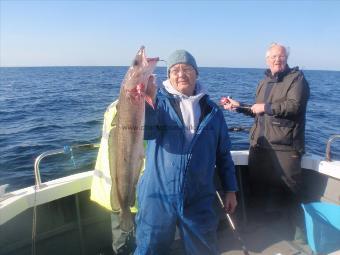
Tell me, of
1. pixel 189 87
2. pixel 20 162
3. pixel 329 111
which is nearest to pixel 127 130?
pixel 189 87

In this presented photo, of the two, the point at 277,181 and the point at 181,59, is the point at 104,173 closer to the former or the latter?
the point at 181,59

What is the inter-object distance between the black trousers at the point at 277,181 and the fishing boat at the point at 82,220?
21 centimetres

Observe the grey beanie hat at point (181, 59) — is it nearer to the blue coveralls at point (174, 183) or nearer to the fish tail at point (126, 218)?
the blue coveralls at point (174, 183)

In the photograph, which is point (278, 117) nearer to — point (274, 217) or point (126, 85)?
point (274, 217)

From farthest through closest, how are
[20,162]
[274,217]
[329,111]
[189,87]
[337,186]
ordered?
[329,111] < [20,162] < [274,217] < [337,186] < [189,87]

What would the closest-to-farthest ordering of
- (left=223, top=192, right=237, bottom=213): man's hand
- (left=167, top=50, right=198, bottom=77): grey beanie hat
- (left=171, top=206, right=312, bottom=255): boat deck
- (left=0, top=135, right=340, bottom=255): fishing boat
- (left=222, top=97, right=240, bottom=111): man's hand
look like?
(left=167, top=50, right=198, bottom=77): grey beanie hat
(left=223, top=192, right=237, bottom=213): man's hand
(left=0, top=135, right=340, bottom=255): fishing boat
(left=171, top=206, right=312, bottom=255): boat deck
(left=222, top=97, right=240, bottom=111): man's hand

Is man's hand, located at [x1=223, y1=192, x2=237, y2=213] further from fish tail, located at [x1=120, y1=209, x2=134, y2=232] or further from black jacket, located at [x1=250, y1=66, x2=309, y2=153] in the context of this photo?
black jacket, located at [x1=250, y1=66, x2=309, y2=153]

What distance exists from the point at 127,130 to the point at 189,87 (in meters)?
0.76

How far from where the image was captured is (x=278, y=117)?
4531 mm

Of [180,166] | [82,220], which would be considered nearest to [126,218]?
[180,166]

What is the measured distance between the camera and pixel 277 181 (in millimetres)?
4816

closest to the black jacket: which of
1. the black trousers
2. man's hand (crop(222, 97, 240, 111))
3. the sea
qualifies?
the black trousers

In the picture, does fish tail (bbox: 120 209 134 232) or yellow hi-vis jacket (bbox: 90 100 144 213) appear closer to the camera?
fish tail (bbox: 120 209 134 232)

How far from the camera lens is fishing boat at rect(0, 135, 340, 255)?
3.87 m
